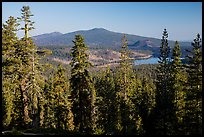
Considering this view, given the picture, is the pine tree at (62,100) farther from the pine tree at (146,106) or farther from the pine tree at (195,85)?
the pine tree at (195,85)

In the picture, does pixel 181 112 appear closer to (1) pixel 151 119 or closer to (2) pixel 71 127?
(1) pixel 151 119

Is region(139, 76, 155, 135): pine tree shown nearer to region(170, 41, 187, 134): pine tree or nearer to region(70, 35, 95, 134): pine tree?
region(170, 41, 187, 134): pine tree

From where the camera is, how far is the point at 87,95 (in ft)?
105

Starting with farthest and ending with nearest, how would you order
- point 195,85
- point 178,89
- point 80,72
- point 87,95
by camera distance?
1. point 178,89
2. point 87,95
3. point 80,72
4. point 195,85

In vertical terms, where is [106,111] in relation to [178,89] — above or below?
below

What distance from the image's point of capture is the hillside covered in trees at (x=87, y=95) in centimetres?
2622

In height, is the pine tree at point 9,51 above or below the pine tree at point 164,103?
above

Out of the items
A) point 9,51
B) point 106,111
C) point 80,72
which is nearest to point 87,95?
point 80,72

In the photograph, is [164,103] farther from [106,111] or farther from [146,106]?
[106,111]

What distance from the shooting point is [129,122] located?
43.9 meters

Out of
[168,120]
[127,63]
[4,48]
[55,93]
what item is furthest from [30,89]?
[127,63]

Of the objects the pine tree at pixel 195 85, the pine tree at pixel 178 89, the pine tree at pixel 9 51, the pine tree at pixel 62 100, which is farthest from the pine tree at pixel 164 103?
the pine tree at pixel 9 51

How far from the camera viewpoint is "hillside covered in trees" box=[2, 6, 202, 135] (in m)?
26.2

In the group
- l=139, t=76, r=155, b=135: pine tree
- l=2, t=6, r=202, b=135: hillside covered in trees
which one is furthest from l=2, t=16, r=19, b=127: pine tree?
l=139, t=76, r=155, b=135: pine tree
